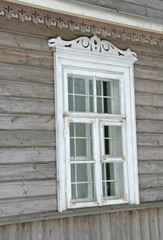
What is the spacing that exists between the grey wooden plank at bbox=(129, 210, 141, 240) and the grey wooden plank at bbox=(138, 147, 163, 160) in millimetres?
783

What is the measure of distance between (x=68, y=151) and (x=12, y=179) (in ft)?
2.70

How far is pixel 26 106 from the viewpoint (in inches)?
181

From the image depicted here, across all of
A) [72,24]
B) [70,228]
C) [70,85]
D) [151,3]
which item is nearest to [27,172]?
[70,228]

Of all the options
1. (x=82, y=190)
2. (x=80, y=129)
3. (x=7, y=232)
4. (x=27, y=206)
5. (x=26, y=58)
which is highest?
(x=26, y=58)

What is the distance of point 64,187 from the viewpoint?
187 inches

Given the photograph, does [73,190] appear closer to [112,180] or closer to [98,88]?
[112,180]

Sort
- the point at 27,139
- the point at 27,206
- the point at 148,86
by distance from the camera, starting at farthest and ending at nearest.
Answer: the point at 148,86, the point at 27,139, the point at 27,206

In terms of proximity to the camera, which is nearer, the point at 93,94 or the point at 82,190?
the point at 82,190

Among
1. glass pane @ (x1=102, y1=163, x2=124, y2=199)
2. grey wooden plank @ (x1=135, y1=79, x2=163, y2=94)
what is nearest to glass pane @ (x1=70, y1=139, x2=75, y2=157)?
glass pane @ (x1=102, y1=163, x2=124, y2=199)

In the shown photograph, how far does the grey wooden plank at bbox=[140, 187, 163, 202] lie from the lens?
543cm

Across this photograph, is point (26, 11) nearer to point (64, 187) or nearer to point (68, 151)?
point (68, 151)

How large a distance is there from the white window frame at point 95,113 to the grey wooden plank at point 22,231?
451 millimetres

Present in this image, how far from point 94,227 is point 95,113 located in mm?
1488

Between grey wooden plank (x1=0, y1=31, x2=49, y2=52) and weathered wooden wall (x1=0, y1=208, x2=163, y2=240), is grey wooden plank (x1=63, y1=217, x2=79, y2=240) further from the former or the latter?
grey wooden plank (x1=0, y1=31, x2=49, y2=52)
